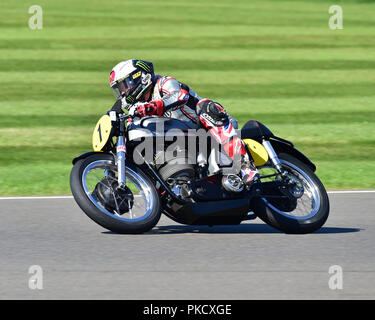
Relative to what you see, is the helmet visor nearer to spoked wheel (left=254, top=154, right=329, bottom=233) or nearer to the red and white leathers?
the red and white leathers

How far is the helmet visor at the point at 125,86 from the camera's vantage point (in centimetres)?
776

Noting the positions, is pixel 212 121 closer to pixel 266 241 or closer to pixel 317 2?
pixel 266 241

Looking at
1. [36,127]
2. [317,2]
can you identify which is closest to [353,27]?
[317,2]

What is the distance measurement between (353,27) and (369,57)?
5419 millimetres

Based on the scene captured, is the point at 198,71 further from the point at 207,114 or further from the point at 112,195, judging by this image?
the point at 112,195

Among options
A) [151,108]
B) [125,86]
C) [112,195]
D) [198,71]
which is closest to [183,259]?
[112,195]

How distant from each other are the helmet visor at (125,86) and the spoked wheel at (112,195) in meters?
0.60

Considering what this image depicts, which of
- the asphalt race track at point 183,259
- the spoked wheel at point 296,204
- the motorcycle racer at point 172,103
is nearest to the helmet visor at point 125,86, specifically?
the motorcycle racer at point 172,103

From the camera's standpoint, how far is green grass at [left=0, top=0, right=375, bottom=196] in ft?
44.4

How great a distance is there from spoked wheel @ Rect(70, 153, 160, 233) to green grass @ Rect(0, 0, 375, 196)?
2973 millimetres

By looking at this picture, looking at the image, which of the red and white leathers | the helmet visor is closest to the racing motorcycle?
the red and white leathers

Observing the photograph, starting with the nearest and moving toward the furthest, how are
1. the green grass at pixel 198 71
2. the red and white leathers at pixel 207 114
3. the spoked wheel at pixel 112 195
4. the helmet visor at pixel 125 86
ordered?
the spoked wheel at pixel 112 195
the red and white leathers at pixel 207 114
the helmet visor at pixel 125 86
the green grass at pixel 198 71

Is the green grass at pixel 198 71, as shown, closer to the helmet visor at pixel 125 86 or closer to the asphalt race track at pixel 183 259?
the asphalt race track at pixel 183 259

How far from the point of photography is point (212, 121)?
302 inches
